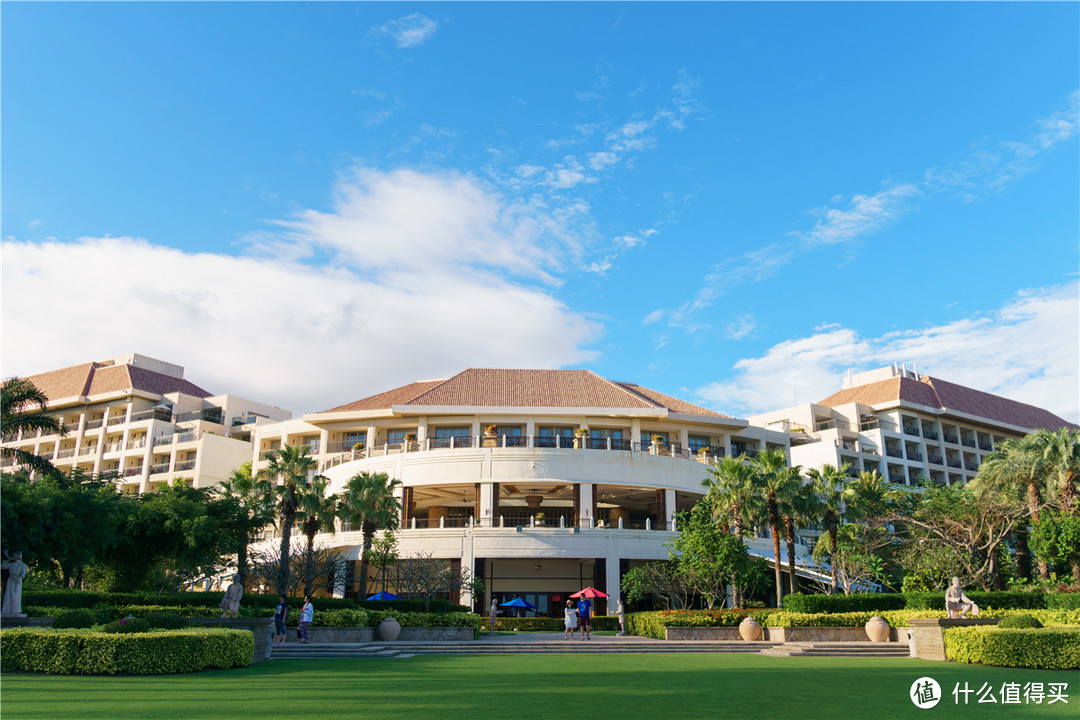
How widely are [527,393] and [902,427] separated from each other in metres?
38.0

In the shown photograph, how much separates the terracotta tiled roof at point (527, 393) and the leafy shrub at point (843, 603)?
22.3m

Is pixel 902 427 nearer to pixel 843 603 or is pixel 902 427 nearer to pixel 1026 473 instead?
pixel 1026 473

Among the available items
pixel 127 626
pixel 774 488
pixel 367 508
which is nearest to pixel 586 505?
pixel 367 508

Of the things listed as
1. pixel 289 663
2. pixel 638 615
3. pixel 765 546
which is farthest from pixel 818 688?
pixel 765 546

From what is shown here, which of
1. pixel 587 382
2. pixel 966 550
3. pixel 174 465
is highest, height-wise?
pixel 587 382

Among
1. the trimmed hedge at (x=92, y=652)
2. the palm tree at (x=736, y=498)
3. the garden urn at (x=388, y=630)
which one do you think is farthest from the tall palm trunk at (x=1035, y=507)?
the trimmed hedge at (x=92, y=652)

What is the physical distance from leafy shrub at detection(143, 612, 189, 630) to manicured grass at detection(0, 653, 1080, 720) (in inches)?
75.9

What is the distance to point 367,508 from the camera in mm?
41000

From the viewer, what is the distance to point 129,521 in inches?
1351

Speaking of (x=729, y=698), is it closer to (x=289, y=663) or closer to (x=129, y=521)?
(x=289, y=663)

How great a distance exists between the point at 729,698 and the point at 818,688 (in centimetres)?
248

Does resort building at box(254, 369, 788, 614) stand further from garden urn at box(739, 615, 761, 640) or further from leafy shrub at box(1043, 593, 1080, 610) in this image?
leafy shrub at box(1043, 593, 1080, 610)

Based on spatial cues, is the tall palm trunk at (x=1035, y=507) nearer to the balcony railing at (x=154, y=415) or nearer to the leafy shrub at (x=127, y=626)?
the leafy shrub at (x=127, y=626)

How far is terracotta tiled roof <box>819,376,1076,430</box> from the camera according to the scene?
73.9 m
